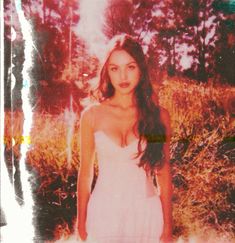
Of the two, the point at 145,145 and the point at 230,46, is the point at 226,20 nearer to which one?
the point at 230,46

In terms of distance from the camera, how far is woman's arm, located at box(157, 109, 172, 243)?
6.07 feet

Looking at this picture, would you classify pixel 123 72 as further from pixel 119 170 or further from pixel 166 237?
pixel 166 237

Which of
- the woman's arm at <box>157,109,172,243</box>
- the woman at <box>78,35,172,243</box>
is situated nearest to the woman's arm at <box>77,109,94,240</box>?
the woman at <box>78,35,172,243</box>

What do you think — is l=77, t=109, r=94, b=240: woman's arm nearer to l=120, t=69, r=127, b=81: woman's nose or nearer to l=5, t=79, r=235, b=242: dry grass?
l=5, t=79, r=235, b=242: dry grass

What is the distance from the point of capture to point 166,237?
1.85 m

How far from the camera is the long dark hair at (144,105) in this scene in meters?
1.85

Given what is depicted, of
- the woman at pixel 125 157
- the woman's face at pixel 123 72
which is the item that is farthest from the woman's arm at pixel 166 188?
the woman's face at pixel 123 72

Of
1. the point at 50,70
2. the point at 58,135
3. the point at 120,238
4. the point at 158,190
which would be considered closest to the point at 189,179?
the point at 158,190

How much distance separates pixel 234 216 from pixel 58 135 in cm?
68

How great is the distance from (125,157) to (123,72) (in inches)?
11.7

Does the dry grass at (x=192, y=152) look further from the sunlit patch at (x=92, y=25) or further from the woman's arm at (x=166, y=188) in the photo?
the sunlit patch at (x=92, y=25)

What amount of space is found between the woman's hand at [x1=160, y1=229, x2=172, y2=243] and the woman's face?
0.50 m

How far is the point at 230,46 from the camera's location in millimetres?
1885

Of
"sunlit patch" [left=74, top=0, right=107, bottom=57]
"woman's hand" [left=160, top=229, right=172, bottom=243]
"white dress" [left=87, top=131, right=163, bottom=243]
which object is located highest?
"sunlit patch" [left=74, top=0, right=107, bottom=57]
